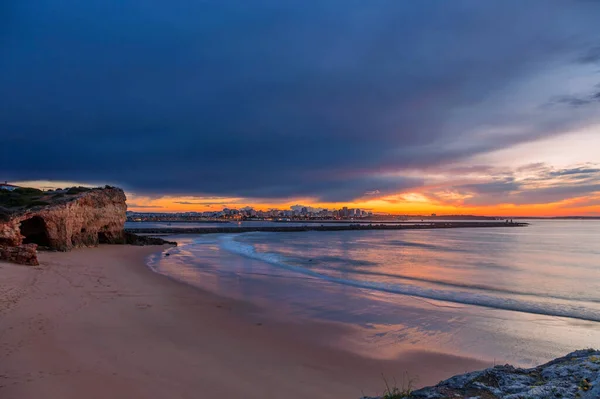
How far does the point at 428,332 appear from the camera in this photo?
348 inches

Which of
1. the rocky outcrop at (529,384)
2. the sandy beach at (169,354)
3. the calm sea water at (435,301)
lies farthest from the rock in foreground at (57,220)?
the rocky outcrop at (529,384)

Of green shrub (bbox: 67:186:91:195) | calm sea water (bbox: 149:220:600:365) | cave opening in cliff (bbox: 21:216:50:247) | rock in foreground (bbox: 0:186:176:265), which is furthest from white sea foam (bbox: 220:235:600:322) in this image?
green shrub (bbox: 67:186:91:195)

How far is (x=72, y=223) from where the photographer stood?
23.3m

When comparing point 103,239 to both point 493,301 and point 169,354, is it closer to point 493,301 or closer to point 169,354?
point 169,354

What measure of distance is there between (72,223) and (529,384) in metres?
26.7

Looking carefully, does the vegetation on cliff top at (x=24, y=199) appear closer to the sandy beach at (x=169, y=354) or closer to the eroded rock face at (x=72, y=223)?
the eroded rock face at (x=72, y=223)

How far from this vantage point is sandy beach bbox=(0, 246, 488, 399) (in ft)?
17.1

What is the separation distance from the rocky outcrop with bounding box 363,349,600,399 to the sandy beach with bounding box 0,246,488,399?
7.87 ft

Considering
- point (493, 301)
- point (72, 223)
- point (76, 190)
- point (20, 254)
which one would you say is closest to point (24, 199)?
point (72, 223)

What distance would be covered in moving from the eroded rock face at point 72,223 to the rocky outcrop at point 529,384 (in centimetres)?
1917

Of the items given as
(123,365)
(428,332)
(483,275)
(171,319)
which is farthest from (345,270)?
(123,365)

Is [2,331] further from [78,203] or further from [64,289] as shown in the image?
[78,203]

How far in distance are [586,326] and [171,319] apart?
11676 mm

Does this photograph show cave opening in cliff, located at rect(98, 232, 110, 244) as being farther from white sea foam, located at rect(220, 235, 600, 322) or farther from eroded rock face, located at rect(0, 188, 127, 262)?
white sea foam, located at rect(220, 235, 600, 322)
